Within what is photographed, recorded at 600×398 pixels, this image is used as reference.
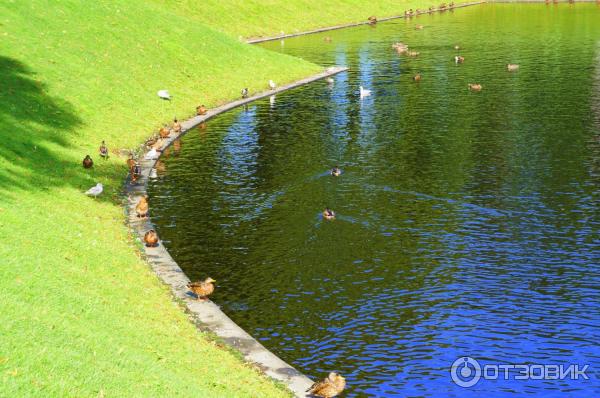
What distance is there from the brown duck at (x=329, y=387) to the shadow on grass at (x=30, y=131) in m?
20.4

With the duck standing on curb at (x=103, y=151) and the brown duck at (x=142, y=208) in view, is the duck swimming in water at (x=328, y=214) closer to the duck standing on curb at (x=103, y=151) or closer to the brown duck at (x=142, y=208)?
the brown duck at (x=142, y=208)

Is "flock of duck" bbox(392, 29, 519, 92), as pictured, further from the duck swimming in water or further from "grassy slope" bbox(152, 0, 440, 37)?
the duck swimming in water

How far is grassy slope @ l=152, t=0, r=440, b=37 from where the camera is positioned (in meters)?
123

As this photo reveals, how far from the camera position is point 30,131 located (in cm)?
5197

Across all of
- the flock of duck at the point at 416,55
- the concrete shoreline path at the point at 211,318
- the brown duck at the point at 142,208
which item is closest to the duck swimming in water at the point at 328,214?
the concrete shoreline path at the point at 211,318

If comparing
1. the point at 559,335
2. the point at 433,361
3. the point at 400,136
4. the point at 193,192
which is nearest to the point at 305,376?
the point at 433,361

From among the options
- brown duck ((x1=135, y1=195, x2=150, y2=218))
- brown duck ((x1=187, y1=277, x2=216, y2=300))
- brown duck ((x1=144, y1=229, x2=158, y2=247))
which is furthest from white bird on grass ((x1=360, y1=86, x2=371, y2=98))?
brown duck ((x1=187, y1=277, x2=216, y2=300))

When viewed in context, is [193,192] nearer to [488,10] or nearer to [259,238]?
[259,238]

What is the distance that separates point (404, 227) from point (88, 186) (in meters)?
17.4

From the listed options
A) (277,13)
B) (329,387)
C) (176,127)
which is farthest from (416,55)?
(329,387)

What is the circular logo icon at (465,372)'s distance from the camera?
28.2m

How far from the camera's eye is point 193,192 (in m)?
49.8

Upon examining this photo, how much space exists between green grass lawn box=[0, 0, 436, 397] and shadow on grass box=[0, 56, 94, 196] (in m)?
0.13

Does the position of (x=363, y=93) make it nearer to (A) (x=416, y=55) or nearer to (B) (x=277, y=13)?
(A) (x=416, y=55)
